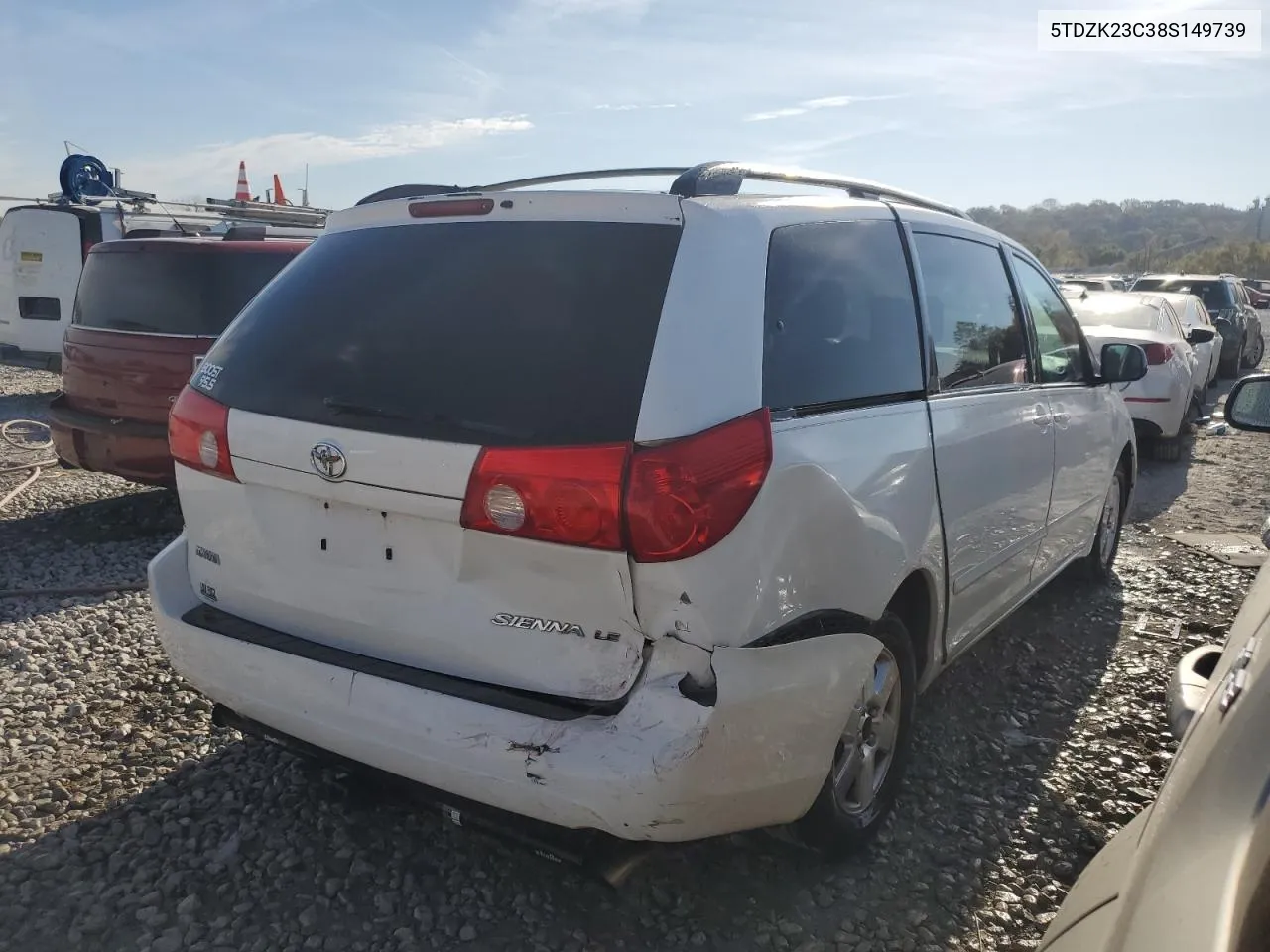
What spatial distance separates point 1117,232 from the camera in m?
104

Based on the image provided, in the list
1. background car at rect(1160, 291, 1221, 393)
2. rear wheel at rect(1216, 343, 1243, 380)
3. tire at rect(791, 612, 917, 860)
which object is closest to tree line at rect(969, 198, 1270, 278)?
rear wheel at rect(1216, 343, 1243, 380)

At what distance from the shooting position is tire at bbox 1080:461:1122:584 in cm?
554

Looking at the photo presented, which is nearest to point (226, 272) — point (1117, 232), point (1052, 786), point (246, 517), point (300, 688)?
point (246, 517)

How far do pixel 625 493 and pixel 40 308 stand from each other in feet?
37.1

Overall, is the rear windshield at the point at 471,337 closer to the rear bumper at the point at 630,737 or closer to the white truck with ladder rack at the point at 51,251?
the rear bumper at the point at 630,737

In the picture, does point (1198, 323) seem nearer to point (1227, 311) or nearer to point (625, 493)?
point (1227, 311)

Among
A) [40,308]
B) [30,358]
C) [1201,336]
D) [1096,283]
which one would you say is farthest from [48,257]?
[1096,283]

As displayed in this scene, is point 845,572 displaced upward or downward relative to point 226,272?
downward

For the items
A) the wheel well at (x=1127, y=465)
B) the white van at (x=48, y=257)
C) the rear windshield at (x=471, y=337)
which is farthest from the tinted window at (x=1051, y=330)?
the white van at (x=48, y=257)

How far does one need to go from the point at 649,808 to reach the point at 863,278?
1670 mm

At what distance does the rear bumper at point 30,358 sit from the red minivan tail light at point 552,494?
10638mm

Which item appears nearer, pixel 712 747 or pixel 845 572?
pixel 712 747

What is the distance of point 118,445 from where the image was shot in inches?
231

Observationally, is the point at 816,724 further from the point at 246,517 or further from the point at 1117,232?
the point at 1117,232
